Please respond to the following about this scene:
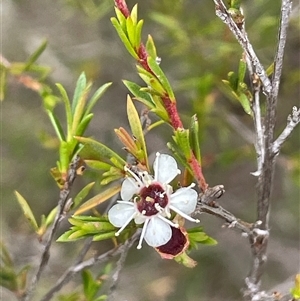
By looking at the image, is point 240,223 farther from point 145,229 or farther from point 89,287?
point 89,287

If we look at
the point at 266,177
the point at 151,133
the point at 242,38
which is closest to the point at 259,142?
the point at 266,177

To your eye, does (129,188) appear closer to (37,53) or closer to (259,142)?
(259,142)

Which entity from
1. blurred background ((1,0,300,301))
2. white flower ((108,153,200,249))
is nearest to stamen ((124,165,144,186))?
white flower ((108,153,200,249))

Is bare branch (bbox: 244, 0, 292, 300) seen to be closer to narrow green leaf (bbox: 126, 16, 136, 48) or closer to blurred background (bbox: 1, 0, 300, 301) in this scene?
narrow green leaf (bbox: 126, 16, 136, 48)

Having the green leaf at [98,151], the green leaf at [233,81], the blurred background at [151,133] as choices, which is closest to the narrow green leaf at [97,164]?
the green leaf at [98,151]

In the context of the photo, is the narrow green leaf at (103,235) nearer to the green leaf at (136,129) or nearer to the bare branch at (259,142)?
the green leaf at (136,129)

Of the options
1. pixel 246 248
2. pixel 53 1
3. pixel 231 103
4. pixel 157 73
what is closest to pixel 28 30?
pixel 53 1

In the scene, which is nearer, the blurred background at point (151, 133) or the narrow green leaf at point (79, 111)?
the narrow green leaf at point (79, 111)
